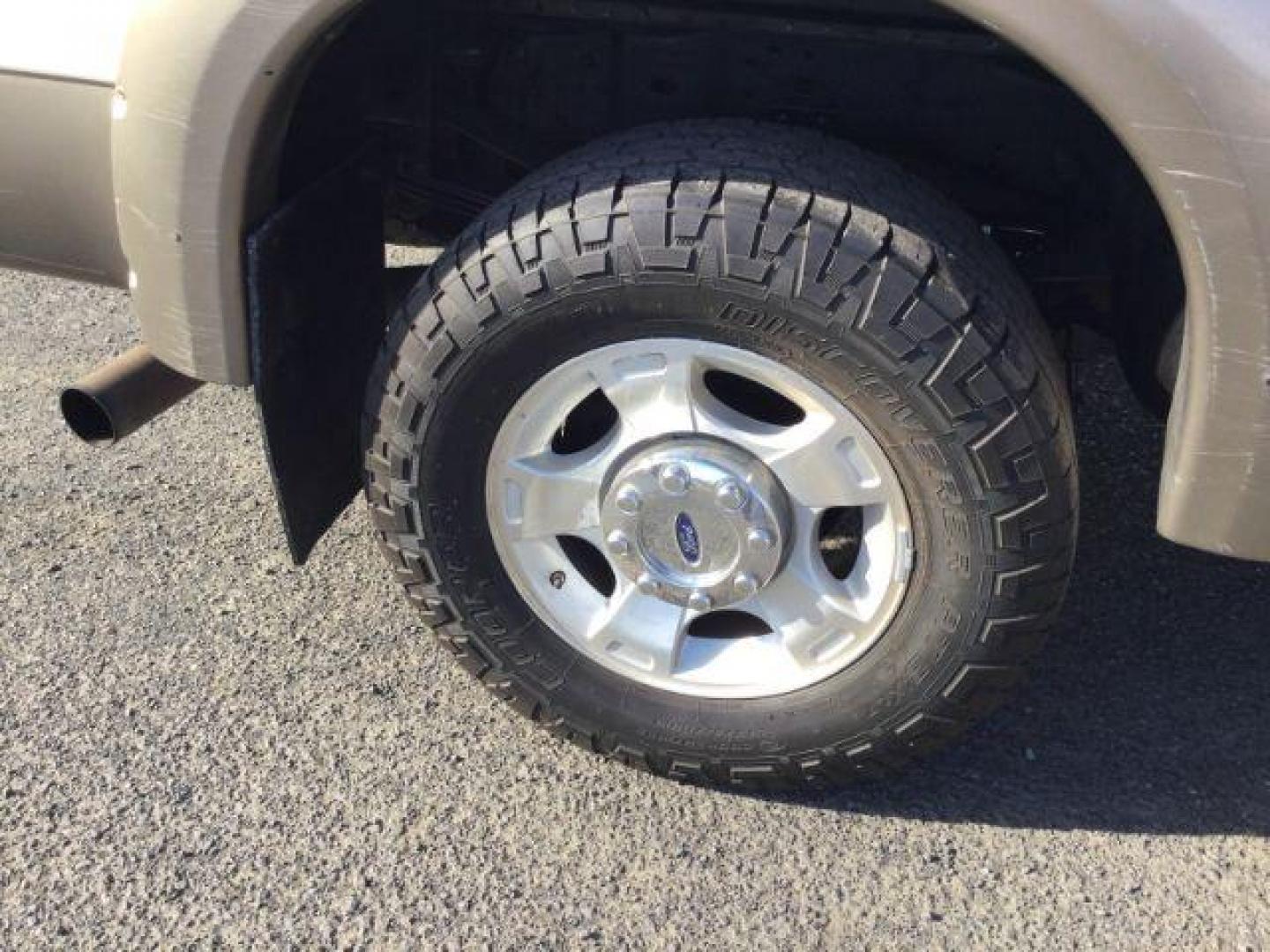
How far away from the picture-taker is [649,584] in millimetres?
2375

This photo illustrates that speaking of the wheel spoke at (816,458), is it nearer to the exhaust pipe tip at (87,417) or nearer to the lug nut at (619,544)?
the lug nut at (619,544)

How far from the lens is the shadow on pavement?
242 cm

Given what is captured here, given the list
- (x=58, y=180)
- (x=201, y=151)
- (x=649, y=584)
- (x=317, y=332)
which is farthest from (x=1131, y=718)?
(x=58, y=180)

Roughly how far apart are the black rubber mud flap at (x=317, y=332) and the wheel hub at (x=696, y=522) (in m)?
0.57

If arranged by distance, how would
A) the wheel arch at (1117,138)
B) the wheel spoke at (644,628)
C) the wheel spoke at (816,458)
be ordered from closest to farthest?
the wheel arch at (1117,138) < the wheel spoke at (816,458) < the wheel spoke at (644,628)

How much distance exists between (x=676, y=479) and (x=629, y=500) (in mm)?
96

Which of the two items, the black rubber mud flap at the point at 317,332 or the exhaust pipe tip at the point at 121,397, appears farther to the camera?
the exhaust pipe tip at the point at 121,397

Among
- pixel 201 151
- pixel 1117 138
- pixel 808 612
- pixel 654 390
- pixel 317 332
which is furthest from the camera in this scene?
pixel 317 332

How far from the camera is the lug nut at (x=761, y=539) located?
2.27 meters

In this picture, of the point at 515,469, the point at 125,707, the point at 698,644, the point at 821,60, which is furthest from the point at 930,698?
the point at 125,707

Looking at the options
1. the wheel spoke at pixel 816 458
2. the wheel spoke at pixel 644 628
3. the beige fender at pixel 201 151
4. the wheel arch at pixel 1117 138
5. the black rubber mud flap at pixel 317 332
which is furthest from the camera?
the wheel spoke at pixel 644 628

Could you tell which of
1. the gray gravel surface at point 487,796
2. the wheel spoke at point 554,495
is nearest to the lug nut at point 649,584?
the wheel spoke at point 554,495

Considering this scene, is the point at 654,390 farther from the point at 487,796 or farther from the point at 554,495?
the point at 487,796

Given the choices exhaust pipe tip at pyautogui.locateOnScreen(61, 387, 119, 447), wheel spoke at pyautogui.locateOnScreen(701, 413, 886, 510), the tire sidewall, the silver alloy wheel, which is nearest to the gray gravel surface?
the tire sidewall
